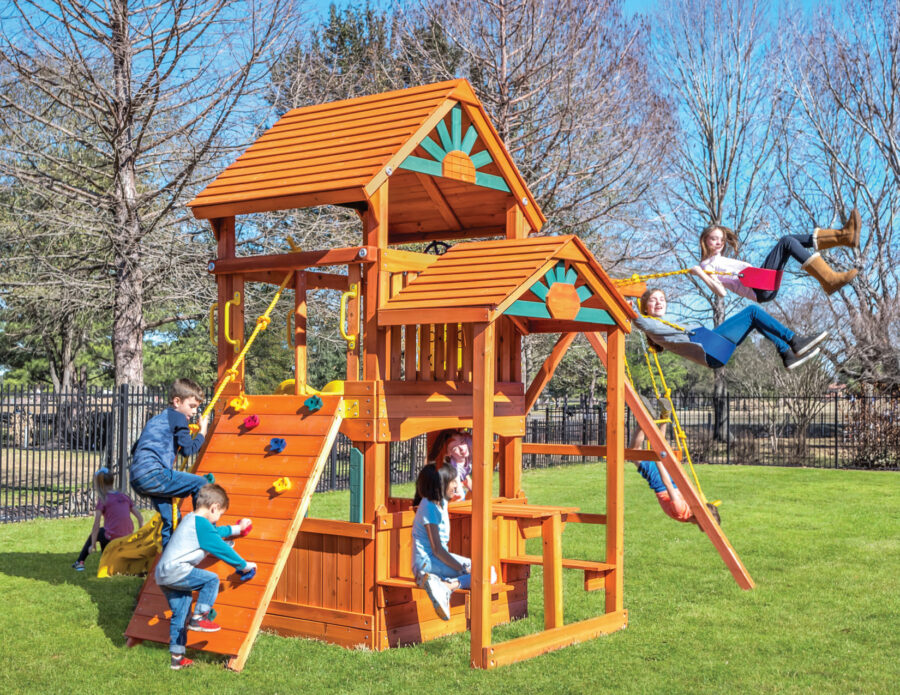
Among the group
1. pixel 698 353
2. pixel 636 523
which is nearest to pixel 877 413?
pixel 636 523

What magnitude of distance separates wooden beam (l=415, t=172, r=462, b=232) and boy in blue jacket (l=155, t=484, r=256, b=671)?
363 centimetres

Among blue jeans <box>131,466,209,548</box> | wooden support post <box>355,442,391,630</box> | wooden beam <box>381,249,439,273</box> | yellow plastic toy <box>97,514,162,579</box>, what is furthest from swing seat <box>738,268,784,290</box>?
yellow plastic toy <box>97,514,162,579</box>

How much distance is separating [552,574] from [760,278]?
296 cm

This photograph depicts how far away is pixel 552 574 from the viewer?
751cm

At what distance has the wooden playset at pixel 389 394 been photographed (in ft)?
22.6

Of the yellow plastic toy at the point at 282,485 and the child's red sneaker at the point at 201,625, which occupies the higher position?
the yellow plastic toy at the point at 282,485

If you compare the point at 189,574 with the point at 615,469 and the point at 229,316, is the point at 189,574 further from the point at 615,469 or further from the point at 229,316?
the point at 615,469

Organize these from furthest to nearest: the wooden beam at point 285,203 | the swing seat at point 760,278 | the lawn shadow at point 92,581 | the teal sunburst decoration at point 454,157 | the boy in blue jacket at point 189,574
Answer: the lawn shadow at point 92,581, the teal sunburst decoration at point 454,157, the swing seat at point 760,278, the wooden beam at point 285,203, the boy in blue jacket at point 189,574

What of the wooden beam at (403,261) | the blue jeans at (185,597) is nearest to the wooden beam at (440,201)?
the wooden beam at (403,261)

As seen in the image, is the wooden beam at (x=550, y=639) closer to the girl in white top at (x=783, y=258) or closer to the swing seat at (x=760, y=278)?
the girl in white top at (x=783, y=258)

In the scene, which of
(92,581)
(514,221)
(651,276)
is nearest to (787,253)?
(651,276)

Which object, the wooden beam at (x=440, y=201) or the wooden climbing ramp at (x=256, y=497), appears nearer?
the wooden climbing ramp at (x=256, y=497)

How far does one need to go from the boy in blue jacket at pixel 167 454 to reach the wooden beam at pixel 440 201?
9.29 feet

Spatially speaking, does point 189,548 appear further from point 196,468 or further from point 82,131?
point 82,131
